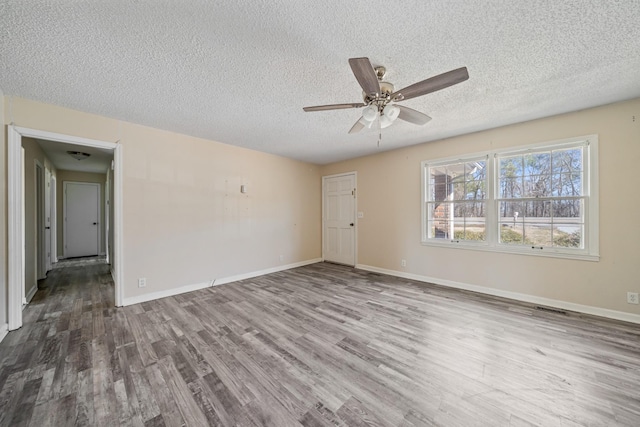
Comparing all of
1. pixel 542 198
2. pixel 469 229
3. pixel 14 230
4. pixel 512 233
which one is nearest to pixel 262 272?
Answer: pixel 14 230

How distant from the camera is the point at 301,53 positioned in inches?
69.9

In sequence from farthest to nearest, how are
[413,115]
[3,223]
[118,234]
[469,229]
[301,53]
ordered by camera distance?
[469,229], [118,234], [3,223], [413,115], [301,53]

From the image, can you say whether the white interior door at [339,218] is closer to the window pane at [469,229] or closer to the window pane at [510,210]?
the window pane at [469,229]

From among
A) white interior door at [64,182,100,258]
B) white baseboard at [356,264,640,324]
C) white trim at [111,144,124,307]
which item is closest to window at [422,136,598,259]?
white baseboard at [356,264,640,324]

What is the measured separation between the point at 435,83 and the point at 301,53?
1.04 meters

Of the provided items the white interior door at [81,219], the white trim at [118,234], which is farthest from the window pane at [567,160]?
the white interior door at [81,219]

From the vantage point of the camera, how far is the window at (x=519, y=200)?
2828 millimetres

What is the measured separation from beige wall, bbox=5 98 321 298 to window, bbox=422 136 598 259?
3.03 m

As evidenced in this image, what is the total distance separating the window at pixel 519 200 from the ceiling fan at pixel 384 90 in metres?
2.01

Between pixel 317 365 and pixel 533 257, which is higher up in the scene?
pixel 533 257

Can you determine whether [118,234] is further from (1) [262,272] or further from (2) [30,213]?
(1) [262,272]

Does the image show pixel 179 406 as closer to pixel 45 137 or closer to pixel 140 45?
pixel 140 45

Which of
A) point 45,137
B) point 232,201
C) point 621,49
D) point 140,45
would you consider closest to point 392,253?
point 232,201

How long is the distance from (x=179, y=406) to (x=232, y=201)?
3193 millimetres
